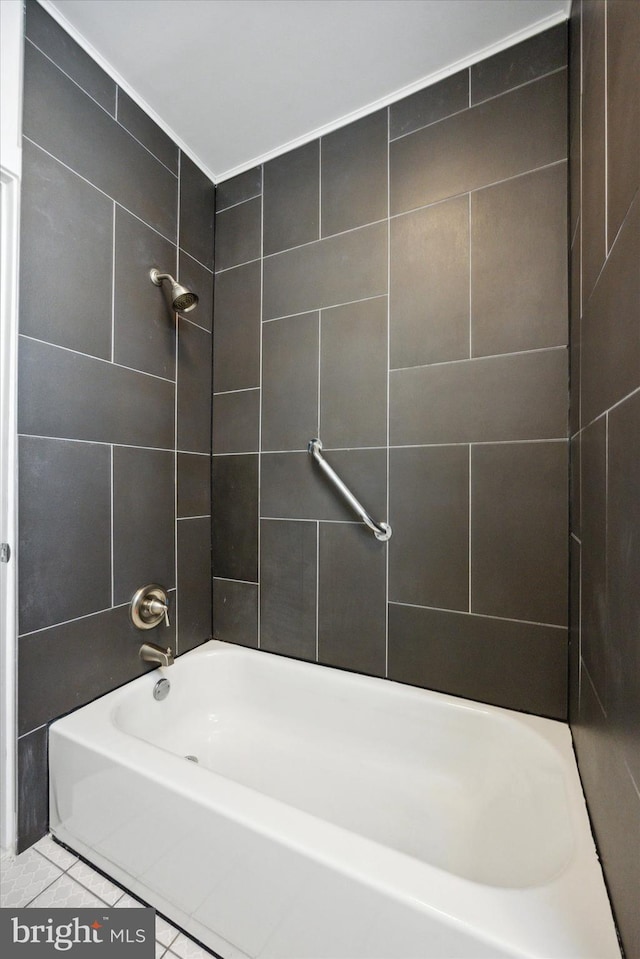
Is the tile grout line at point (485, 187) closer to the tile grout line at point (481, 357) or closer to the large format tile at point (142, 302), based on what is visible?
the tile grout line at point (481, 357)

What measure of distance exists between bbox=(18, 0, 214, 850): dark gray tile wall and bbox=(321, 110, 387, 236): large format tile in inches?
22.8

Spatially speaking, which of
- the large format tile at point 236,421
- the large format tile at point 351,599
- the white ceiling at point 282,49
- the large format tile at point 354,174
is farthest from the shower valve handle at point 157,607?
the white ceiling at point 282,49

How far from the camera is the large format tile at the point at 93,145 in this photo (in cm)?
114

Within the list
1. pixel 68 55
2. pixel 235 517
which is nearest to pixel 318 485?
pixel 235 517

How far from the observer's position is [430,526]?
1352mm

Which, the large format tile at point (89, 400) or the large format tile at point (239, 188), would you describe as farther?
A: the large format tile at point (239, 188)

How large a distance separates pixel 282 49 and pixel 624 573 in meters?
1.73

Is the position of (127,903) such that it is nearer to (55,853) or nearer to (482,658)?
(55,853)

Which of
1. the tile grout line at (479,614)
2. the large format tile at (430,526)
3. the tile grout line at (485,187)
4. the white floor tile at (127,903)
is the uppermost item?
the tile grout line at (485,187)

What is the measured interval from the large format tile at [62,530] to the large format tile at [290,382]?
24.2 inches

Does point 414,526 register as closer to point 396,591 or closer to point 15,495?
point 396,591

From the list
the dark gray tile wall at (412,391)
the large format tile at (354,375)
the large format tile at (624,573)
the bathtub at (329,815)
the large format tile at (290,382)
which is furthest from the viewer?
the large format tile at (290,382)

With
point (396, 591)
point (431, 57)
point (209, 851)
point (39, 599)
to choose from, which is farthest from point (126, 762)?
point (431, 57)

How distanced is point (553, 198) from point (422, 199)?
40cm
